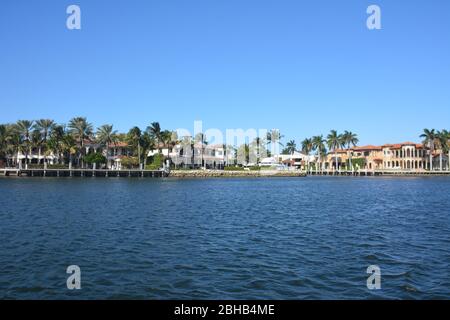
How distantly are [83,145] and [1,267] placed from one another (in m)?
109

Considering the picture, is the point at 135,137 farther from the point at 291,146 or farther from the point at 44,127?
the point at 291,146

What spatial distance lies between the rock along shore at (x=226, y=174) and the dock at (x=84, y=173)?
4788 millimetres

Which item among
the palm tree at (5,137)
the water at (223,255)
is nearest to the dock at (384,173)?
the palm tree at (5,137)

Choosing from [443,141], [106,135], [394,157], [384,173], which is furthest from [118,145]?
[443,141]

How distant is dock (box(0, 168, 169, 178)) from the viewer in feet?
350

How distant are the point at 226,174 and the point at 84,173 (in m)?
40.6

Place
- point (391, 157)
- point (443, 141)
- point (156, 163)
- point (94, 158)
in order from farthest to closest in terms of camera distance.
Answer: point (391, 157)
point (443, 141)
point (156, 163)
point (94, 158)

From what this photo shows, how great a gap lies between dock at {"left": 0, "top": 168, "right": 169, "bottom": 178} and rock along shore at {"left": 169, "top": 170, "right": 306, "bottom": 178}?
4.79 metres

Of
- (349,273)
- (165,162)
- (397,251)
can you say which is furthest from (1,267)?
(165,162)

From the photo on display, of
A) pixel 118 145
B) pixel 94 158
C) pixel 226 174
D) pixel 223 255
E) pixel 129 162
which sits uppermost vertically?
pixel 118 145

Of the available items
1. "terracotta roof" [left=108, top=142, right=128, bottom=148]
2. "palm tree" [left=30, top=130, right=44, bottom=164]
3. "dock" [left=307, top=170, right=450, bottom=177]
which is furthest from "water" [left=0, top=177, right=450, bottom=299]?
"dock" [left=307, top=170, right=450, bottom=177]

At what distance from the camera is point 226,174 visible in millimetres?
124000

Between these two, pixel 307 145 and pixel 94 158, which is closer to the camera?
pixel 94 158

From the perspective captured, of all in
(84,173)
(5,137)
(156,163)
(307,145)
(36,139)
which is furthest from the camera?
(307,145)
